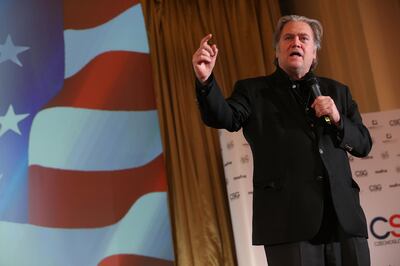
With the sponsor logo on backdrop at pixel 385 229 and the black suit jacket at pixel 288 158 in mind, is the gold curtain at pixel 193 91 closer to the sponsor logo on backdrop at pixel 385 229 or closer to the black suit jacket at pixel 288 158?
the sponsor logo on backdrop at pixel 385 229

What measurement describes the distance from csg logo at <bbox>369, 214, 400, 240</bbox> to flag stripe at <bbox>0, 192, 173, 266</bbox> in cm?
127

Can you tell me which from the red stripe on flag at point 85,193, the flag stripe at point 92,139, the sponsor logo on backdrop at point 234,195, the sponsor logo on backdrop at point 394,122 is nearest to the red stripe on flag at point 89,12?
the flag stripe at point 92,139

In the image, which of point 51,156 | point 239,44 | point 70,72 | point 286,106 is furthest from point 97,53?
point 286,106

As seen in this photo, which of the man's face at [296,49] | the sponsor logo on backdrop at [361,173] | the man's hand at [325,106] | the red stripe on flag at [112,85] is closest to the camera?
the man's hand at [325,106]

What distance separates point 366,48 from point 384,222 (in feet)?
4.13

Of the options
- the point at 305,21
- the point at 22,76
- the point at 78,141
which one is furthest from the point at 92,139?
the point at 305,21

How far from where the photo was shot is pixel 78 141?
3555 mm

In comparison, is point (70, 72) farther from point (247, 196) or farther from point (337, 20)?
point (337, 20)

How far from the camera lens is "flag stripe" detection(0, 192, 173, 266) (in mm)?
3285

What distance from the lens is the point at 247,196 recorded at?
3.40 m

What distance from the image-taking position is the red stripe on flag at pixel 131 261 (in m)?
3.45

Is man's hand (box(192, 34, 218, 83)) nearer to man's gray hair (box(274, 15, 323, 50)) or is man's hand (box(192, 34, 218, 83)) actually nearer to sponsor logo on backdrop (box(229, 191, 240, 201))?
man's gray hair (box(274, 15, 323, 50))

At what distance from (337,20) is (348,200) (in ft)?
9.30

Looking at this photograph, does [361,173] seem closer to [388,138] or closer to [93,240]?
[388,138]
